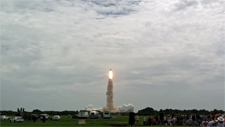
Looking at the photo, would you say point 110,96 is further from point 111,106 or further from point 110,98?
point 111,106

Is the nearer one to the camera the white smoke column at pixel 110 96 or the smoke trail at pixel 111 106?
the white smoke column at pixel 110 96

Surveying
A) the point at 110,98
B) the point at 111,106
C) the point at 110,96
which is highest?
the point at 110,96

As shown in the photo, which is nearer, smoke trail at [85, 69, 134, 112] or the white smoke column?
the white smoke column

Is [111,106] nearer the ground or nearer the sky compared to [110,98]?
nearer the ground

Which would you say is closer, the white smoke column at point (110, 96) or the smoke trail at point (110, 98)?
the white smoke column at point (110, 96)

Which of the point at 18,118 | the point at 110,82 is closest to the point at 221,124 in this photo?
the point at 18,118

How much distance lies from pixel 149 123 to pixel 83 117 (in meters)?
26.5

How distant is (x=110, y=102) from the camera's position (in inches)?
4552

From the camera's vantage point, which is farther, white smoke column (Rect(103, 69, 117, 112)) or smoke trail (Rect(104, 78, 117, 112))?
smoke trail (Rect(104, 78, 117, 112))

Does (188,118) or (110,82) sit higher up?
(110,82)

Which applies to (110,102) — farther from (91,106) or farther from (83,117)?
(83,117)

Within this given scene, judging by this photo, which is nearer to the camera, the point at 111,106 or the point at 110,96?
the point at 110,96

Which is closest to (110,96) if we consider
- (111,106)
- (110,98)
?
(110,98)

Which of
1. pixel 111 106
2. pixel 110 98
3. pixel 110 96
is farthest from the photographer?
pixel 111 106
